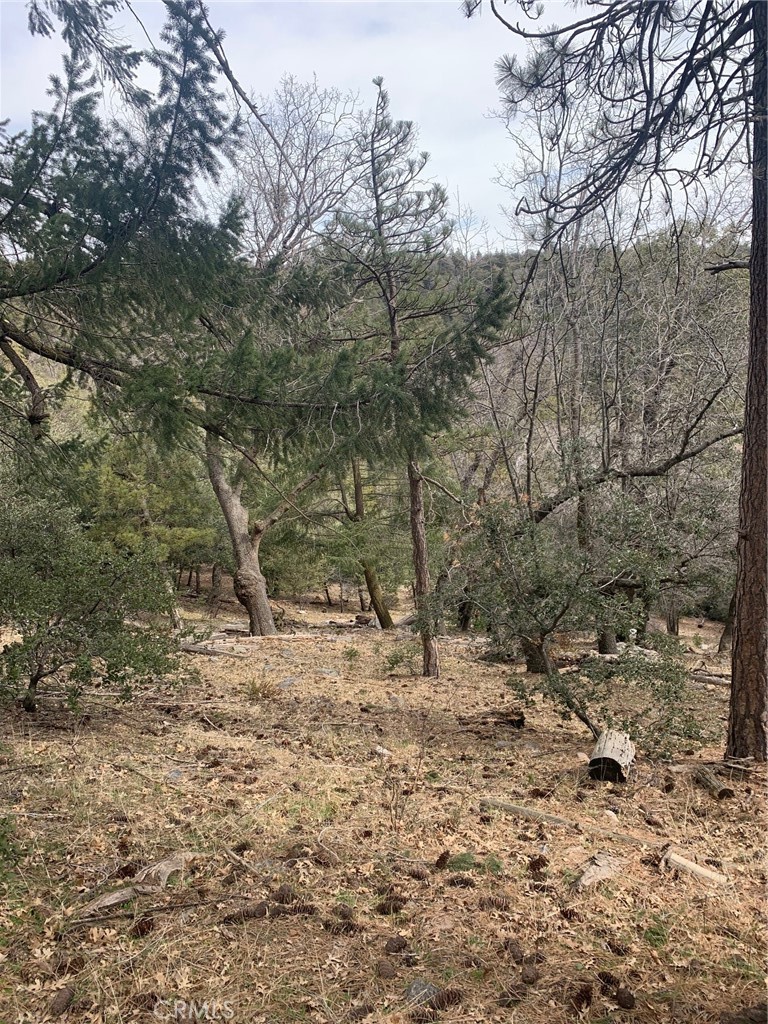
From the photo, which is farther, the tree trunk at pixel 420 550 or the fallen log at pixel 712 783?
the tree trunk at pixel 420 550

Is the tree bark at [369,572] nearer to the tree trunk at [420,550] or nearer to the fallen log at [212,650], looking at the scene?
the fallen log at [212,650]

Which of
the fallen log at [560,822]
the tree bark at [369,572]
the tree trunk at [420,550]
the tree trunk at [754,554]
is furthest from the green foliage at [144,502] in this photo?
the tree trunk at [754,554]

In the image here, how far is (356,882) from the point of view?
304 centimetres

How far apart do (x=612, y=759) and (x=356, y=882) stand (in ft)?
8.37

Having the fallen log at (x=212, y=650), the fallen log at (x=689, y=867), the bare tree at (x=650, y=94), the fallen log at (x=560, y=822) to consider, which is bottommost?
the fallen log at (x=212, y=650)

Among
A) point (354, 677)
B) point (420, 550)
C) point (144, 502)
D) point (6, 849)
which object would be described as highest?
point (144, 502)

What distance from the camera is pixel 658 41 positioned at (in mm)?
2916

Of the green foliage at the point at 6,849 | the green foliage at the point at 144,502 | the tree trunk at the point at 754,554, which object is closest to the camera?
the green foliage at the point at 6,849

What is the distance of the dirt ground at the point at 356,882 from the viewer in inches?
87.4

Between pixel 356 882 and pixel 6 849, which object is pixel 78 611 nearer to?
pixel 6 849

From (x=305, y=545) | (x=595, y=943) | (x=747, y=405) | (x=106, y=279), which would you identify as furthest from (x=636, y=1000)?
(x=305, y=545)

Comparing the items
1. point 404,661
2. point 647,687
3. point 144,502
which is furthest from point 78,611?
point 144,502

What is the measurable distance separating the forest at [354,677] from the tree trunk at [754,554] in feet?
0.08

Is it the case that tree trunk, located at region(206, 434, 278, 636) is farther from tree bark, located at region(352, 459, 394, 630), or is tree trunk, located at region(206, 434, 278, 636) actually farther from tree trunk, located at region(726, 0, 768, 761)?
tree trunk, located at region(726, 0, 768, 761)
